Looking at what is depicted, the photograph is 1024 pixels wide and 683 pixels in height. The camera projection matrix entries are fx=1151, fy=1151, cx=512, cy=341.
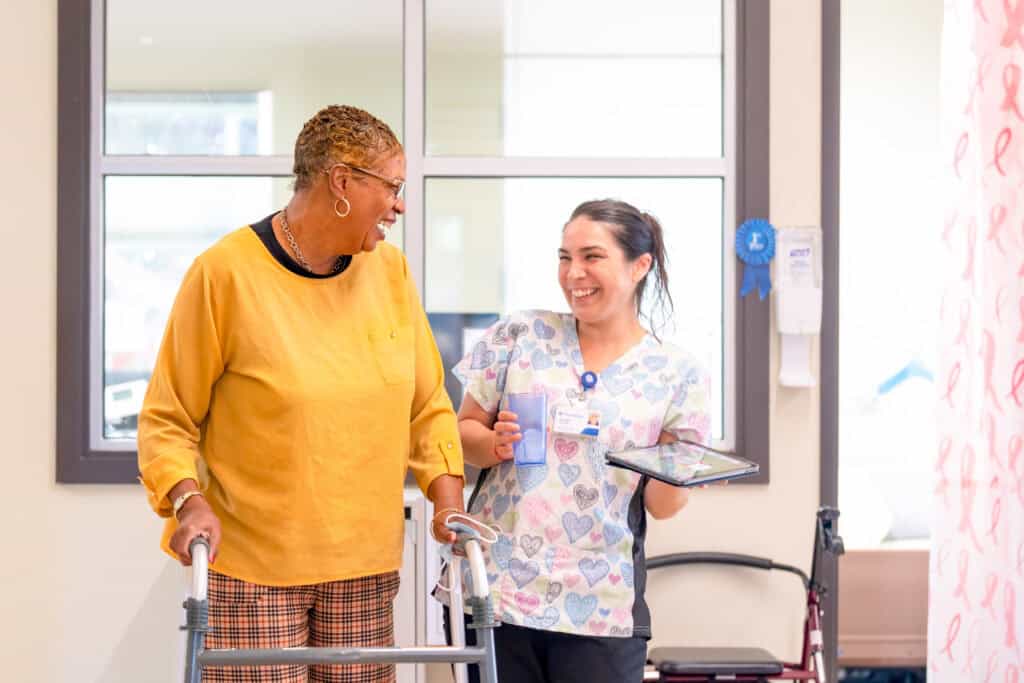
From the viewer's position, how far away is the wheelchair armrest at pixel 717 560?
3018mm

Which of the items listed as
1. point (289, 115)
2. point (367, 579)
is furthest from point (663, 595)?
point (289, 115)

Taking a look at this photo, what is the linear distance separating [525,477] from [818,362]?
131 centimetres

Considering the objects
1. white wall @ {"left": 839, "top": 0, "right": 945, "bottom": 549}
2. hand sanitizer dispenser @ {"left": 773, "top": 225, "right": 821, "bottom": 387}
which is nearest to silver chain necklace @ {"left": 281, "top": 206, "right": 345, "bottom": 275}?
hand sanitizer dispenser @ {"left": 773, "top": 225, "right": 821, "bottom": 387}

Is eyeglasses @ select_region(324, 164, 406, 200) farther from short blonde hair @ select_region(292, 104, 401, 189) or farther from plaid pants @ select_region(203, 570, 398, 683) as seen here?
plaid pants @ select_region(203, 570, 398, 683)

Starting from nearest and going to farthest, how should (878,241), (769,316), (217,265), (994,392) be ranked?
(217,265)
(994,392)
(769,316)
(878,241)

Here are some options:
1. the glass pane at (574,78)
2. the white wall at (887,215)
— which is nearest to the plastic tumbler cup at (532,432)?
the glass pane at (574,78)

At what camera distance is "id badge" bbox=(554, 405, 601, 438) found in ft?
6.81

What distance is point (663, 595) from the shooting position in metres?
3.13

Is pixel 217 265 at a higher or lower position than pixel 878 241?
lower

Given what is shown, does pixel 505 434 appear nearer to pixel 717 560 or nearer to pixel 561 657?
pixel 561 657

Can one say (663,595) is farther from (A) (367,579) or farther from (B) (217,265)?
(B) (217,265)

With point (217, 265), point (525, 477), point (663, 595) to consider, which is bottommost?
point (663, 595)

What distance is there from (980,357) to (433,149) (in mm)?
1515

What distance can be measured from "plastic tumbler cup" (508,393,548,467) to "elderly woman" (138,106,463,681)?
25 centimetres
